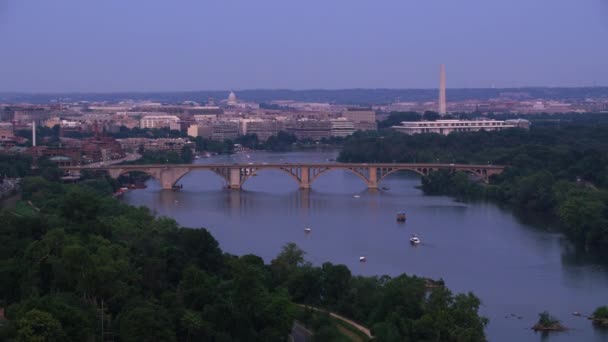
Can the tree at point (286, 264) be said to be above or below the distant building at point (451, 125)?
above

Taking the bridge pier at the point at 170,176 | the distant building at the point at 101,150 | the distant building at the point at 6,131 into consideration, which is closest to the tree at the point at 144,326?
the bridge pier at the point at 170,176

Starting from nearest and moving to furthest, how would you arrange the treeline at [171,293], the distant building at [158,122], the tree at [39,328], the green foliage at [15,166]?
1. the tree at [39,328]
2. the treeline at [171,293]
3. the green foliage at [15,166]
4. the distant building at [158,122]

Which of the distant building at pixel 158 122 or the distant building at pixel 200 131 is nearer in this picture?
the distant building at pixel 200 131

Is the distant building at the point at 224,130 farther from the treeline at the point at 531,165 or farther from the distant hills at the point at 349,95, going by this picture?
the distant hills at the point at 349,95

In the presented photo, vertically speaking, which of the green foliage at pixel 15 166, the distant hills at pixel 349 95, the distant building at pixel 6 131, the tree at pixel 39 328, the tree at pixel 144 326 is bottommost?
the distant hills at pixel 349 95

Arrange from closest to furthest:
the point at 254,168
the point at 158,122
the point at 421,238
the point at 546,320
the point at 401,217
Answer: the point at 546,320 → the point at 421,238 → the point at 401,217 → the point at 254,168 → the point at 158,122

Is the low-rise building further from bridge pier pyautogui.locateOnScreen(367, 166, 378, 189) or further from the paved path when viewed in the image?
the paved path

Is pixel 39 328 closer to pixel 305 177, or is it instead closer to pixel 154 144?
pixel 305 177

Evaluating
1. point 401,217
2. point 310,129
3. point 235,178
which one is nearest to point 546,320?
point 401,217

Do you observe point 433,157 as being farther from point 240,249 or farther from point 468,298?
point 468,298
